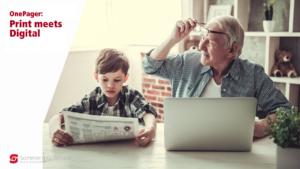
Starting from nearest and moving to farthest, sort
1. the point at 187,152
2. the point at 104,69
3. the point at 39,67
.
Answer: the point at 187,152
the point at 104,69
the point at 39,67

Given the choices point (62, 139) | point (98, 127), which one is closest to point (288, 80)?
point (98, 127)

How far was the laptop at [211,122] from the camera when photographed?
3.93 feet

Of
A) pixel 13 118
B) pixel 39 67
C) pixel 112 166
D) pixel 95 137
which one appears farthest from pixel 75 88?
pixel 112 166

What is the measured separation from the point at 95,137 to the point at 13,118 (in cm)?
169

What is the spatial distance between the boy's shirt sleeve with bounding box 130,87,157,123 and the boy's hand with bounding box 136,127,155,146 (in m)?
0.23

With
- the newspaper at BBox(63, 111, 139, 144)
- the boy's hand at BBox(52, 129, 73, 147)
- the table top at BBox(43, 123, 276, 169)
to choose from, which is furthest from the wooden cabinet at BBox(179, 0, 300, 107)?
the boy's hand at BBox(52, 129, 73, 147)

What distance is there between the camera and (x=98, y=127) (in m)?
1.33

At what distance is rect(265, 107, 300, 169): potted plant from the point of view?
1.04m

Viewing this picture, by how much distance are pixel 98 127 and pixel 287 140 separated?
0.79 m

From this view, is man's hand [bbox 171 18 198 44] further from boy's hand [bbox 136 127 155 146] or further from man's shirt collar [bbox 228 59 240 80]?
Result: boy's hand [bbox 136 127 155 146]

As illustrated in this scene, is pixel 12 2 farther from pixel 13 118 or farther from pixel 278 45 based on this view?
pixel 278 45

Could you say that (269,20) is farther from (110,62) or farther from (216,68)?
(110,62)

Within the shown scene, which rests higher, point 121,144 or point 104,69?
point 104,69

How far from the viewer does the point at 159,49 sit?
1.73 meters
